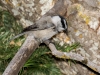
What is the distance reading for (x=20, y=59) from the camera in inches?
103

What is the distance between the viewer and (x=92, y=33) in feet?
10.3

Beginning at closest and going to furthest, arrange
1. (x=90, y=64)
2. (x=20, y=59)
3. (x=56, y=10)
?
(x=20, y=59) → (x=90, y=64) → (x=56, y=10)

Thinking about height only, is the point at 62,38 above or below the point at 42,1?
below

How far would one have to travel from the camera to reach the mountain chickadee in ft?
9.94

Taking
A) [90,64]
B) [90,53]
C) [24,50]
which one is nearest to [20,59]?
[24,50]

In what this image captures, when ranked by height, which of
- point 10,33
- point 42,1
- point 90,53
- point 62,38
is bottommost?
point 90,53

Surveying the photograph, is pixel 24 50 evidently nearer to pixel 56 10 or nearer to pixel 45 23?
pixel 45 23

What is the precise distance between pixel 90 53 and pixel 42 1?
91 cm

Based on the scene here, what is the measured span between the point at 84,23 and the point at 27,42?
769 mm

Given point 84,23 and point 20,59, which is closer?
point 20,59

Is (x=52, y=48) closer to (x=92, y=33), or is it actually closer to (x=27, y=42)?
(x=27, y=42)

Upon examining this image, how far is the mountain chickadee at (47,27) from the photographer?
9.94 feet

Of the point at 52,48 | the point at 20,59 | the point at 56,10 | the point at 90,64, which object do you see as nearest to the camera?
the point at 20,59

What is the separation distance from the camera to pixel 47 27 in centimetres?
310
